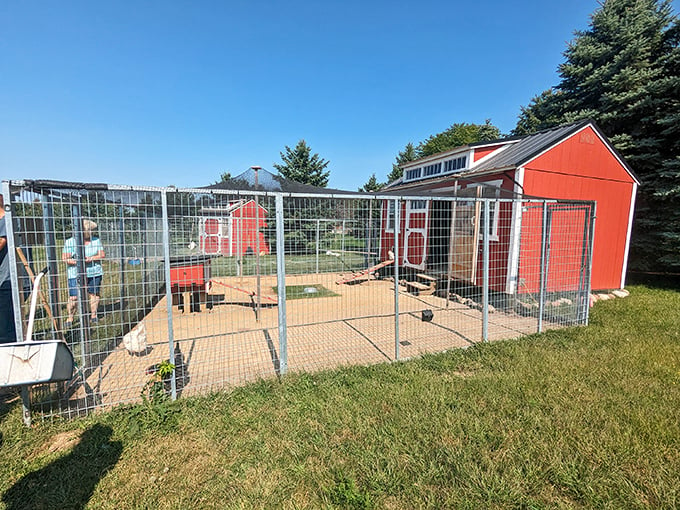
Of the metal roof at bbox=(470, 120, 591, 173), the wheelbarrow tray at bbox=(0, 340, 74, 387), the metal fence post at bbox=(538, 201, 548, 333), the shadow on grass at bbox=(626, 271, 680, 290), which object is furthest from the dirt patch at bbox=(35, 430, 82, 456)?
the shadow on grass at bbox=(626, 271, 680, 290)

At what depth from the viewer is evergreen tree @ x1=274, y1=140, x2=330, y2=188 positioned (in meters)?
22.0

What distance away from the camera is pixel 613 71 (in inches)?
422

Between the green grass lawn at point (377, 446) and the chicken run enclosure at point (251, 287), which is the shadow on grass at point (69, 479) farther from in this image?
the chicken run enclosure at point (251, 287)

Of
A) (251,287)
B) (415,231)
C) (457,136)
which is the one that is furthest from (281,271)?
(457,136)

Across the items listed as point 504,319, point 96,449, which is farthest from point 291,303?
point 96,449

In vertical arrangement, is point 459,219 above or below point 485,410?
above

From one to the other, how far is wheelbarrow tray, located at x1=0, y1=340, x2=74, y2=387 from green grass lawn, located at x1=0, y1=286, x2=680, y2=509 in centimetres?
63

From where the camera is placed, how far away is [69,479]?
2.17 m

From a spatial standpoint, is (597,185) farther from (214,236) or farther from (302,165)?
(302,165)

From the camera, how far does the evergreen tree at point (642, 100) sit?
9.30m

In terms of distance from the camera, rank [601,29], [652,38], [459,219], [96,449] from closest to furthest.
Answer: [96,449], [459,219], [652,38], [601,29]

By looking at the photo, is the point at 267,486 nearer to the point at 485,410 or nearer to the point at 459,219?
the point at 485,410

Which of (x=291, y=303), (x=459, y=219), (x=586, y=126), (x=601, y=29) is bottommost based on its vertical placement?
(x=291, y=303)

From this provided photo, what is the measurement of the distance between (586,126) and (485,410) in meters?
7.87
